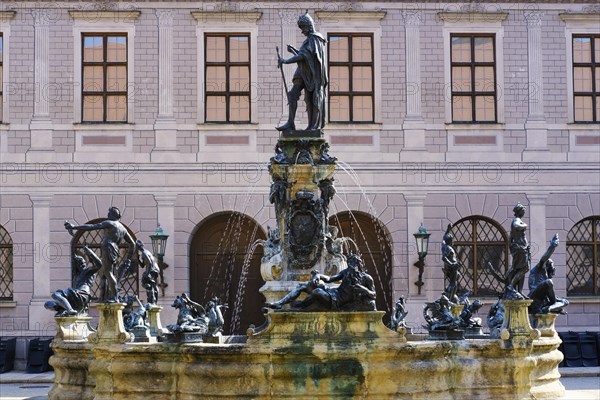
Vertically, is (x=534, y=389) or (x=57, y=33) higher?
(x=57, y=33)

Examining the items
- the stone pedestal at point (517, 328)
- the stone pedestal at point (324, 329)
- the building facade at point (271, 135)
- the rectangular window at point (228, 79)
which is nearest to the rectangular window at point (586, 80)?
the building facade at point (271, 135)

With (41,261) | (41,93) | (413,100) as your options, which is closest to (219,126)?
(41,93)

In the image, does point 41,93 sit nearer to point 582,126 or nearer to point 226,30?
point 226,30

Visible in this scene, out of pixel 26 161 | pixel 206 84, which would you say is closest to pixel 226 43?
pixel 206 84

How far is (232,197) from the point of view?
1154 inches

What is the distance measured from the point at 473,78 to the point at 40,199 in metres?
11.0

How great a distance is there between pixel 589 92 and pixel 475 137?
10.2 feet

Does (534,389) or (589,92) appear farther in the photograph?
(589,92)

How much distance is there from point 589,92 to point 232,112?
887 cm

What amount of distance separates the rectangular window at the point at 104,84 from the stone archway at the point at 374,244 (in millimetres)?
5907

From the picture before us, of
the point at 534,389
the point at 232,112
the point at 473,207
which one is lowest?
the point at 534,389

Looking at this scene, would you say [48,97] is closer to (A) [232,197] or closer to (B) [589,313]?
(A) [232,197]

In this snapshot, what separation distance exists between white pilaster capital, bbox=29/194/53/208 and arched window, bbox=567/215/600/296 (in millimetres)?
12646

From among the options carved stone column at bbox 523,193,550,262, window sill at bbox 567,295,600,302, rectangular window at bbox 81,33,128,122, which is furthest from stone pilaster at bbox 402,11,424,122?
rectangular window at bbox 81,33,128,122
